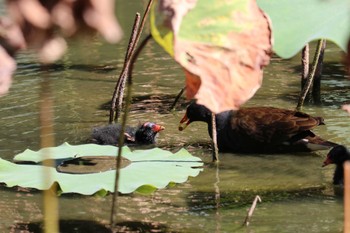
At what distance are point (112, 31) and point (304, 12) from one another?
75 centimetres

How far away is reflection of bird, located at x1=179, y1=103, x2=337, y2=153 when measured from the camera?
20.2ft

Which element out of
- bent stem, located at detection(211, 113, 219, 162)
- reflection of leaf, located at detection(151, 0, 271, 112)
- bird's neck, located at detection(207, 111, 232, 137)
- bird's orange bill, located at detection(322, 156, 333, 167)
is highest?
reflection of leaf, located at detection(151, 0, 271, 112)

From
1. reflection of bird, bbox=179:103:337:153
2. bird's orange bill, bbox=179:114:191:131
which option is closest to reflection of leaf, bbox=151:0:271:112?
reflection of bird, bbox=179:103:337:153

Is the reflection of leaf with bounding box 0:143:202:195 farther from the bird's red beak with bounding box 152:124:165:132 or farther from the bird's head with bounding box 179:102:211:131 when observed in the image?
the bird's head with bounding box 179:102:211:131

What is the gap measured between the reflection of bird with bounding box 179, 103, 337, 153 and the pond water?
0.33 ft

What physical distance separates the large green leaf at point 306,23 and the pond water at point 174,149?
1284mm

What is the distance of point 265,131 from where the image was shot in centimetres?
625

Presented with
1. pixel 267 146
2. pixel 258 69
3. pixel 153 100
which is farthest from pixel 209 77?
pixel 153 100

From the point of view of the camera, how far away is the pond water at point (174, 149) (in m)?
4.42

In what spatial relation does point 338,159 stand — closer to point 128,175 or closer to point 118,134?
Answer: point 128,175

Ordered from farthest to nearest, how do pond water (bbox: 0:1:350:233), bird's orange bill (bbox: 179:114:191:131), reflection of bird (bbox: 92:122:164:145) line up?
1. bird's orange bill (bbox: 179:114:191:131)
2. reflection of bird (bbox: 92:122:164:145)
3. pond water (bbox: 0:1:350:233)

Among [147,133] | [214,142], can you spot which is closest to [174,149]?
[147,133]

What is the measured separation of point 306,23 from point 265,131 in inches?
185

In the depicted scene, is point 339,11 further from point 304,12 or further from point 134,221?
point 134,221
